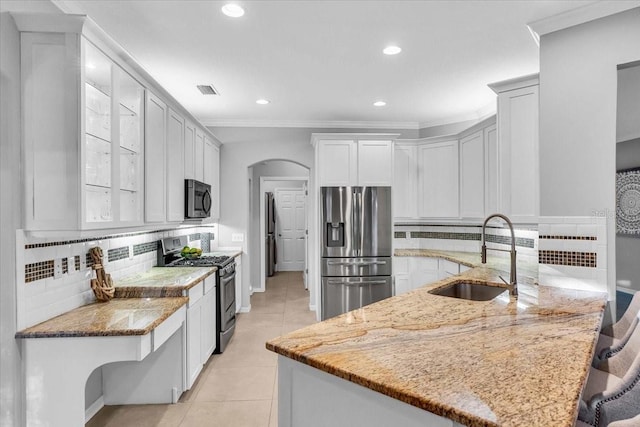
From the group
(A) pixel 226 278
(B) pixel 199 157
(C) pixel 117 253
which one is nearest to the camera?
(C) pixel 117 253

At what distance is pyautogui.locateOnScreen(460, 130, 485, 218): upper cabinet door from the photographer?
13.8 feet

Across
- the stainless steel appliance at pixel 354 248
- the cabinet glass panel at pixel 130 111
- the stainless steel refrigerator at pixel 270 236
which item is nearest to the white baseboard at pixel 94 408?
the cabinet glass panel at pixel 130 111

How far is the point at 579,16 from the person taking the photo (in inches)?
93.8

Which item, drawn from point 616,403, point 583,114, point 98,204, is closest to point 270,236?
point 98,204

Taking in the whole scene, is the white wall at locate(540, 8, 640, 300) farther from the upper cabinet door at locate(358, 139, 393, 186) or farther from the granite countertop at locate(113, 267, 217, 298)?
the granite countertop at locate(113, 267, 217, 298)

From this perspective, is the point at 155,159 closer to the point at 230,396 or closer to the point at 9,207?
the point at 9,207

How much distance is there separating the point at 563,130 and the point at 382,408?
2300 millimetres

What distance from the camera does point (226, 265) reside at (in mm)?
3898

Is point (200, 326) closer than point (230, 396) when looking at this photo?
No

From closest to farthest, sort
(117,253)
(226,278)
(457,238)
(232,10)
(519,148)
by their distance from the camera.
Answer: (232,10) < (519,148) < (117,253) < (226,278) < (457,238)

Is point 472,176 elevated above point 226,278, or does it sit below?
above

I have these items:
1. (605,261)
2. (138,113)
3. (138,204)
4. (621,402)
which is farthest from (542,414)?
(138,113)

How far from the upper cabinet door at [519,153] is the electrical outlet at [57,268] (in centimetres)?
315

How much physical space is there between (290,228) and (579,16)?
709 cm
